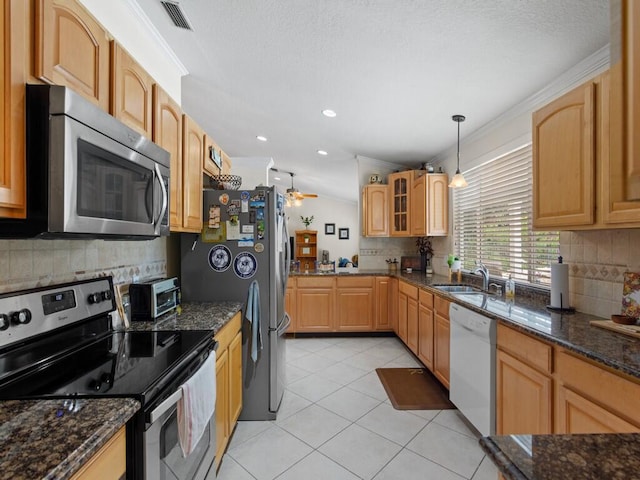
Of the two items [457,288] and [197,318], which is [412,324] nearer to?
[457,288]

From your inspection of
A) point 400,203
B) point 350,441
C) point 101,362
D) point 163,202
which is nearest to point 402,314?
point 400,203

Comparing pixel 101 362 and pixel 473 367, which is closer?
pixel 101 362

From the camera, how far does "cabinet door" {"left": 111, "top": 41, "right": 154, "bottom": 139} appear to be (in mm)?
1251

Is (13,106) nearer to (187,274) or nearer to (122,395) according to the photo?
(122,395)

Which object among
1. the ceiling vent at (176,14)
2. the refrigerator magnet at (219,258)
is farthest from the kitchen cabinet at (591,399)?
the ceiling vent at (176,14)

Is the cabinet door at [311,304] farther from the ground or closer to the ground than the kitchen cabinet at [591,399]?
closer to the ground

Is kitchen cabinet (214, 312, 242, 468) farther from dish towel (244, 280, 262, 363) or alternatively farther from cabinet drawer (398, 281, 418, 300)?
cabinet drawer (398, 281, 418, 300)

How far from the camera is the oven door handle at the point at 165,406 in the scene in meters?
0.92

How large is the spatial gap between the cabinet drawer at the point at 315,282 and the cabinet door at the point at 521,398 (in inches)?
97.2

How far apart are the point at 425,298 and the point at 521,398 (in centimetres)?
140

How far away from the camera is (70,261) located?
1412 millimetres

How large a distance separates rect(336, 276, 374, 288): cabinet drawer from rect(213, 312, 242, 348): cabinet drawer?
2.10 meters

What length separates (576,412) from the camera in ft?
4.40

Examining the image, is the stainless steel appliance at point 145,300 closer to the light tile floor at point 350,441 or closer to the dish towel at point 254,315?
the dish towel at point 254,315
